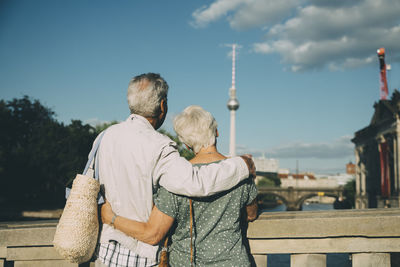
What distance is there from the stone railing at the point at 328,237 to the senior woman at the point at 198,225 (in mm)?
321

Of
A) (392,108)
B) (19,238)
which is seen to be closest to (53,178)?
(19,238)

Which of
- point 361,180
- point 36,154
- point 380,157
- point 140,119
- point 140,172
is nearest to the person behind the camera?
point 140,172

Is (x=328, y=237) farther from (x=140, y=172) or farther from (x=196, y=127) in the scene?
(x=140, y=172)

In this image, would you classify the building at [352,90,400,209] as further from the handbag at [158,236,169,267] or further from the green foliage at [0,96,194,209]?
the handbag at [158,236,169,267]

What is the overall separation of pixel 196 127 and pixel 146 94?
37cm

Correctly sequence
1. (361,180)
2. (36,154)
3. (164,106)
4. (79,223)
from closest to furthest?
(79,223)
(164,106)
(36,154)
(361,180)

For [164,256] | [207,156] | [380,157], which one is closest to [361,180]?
[380,157]

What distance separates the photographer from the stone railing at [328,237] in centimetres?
248

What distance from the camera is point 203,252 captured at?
2.24m

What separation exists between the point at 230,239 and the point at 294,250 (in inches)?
21.3

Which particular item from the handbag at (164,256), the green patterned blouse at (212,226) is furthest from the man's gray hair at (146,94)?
the handbag at (164,256)

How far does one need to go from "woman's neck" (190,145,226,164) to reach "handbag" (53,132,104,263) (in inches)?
23.7

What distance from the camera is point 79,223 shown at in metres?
2.12

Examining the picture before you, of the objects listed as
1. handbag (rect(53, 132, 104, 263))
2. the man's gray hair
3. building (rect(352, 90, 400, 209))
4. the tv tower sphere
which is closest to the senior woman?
handbag (rect(53, 132, 104, 263))
